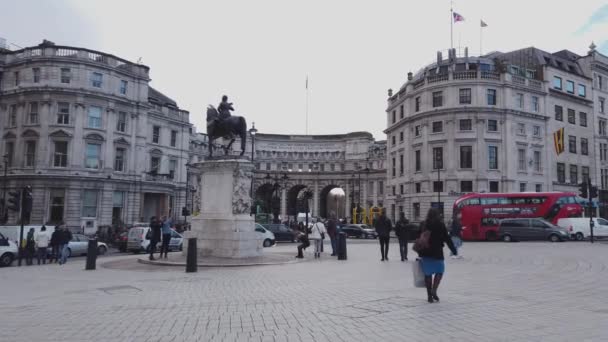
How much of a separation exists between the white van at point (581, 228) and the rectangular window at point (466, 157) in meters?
16.5

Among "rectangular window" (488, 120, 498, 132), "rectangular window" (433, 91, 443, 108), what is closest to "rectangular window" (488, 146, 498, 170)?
"rectangular window" (488, 120, 498, 132)

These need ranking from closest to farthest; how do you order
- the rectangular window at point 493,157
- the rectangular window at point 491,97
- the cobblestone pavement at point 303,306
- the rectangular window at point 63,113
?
the cobblestone pavement at point 303,306 → the rectangular window at point 63,113 → the rectangular window at point 493,157 → the rectangular window at point 491,97

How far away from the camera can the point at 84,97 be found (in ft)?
139

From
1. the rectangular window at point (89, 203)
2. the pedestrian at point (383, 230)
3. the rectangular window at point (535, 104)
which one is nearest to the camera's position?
the pedestrian at point (383, 230)

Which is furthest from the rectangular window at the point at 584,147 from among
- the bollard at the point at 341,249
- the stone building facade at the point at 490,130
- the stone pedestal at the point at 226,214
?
the stone pedestal at the point at 226,214

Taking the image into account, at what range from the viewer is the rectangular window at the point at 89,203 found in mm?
42062

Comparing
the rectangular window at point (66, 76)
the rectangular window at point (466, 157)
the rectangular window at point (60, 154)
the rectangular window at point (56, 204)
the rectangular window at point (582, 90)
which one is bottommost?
the rectangular window at point (56, 204)

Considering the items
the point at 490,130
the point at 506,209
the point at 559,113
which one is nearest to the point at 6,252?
the point at 506,209

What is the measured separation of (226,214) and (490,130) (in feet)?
136

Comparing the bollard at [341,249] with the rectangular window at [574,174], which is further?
the rectangular window at [574,174]

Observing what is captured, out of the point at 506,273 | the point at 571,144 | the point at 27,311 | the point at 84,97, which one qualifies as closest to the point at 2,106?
the point at 84,97

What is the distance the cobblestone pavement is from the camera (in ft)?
20.8

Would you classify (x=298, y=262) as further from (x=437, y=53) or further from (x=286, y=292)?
(x=437, y=53)

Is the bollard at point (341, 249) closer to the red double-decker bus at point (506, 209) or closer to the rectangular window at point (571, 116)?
the red double-decker bus at point (506, 209)
